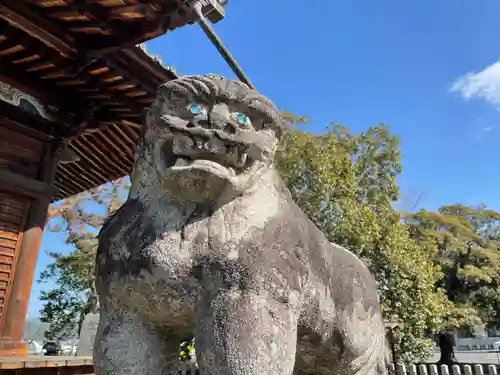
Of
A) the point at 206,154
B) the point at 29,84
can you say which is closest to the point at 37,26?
the point at 29,84

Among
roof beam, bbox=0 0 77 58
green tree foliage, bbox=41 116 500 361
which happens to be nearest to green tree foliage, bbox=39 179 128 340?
green tree foliage, bbox=41 116 500 361

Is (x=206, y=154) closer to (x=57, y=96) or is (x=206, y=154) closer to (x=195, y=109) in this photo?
(x=195, y=109)

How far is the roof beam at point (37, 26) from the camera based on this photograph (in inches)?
124

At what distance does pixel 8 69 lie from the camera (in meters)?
4.19

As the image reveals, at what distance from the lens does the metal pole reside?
243 centimetres

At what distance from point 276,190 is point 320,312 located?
44 cm

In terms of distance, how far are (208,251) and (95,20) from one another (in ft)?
9.28

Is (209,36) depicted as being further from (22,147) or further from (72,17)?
(22,147)

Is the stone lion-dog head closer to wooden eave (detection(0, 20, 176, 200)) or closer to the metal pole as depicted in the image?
the metal pole

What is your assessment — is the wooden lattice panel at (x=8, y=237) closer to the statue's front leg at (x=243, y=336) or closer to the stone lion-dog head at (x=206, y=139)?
the stone lion-dog head at (x=206, y=139)

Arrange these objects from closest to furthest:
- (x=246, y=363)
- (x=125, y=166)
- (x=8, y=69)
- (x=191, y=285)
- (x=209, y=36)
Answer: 1. (x=246, y=363)
2. (x=191, y=285)
3. (x=209, y=36)
4. (x=8, y=69)
5. (x=125, y=166)

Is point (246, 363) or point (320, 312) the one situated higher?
point (320, 312)

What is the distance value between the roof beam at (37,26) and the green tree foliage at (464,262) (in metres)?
14.5

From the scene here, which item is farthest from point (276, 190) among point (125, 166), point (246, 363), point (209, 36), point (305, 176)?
point (305, 176)
